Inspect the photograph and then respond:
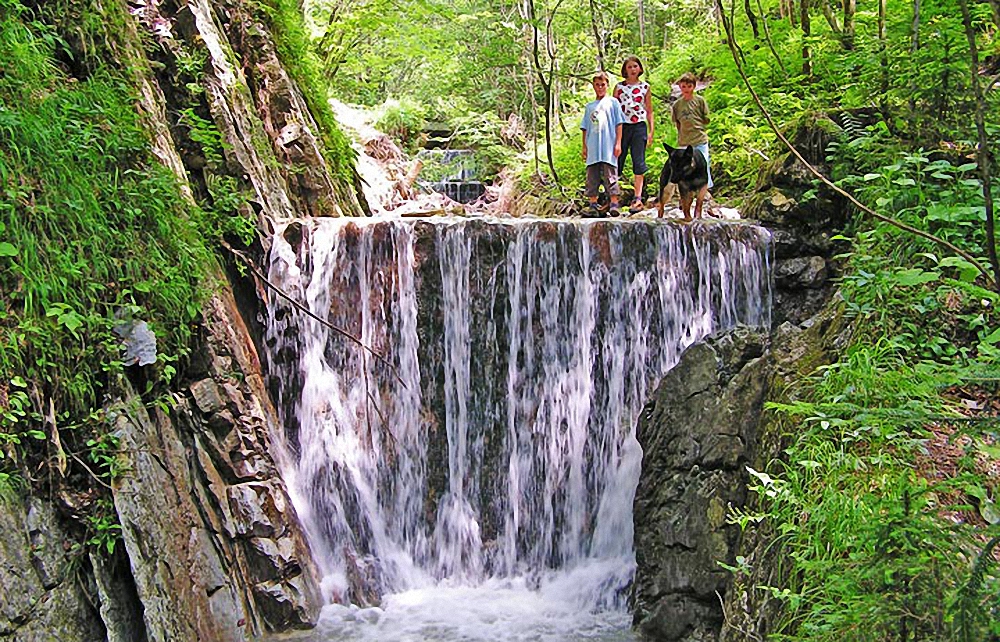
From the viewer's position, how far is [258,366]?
6129 mm

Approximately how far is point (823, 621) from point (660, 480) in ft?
9.03

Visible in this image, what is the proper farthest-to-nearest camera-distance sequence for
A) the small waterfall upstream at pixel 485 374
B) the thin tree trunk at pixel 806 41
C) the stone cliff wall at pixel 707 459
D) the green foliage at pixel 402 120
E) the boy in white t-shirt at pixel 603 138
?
the green foliage at pixel 402 120 < the thin tree trunk at pixel 806 41 < the boy in white t-shirt at pixel 603 138 < the small waterfall upstream at pixel 485 374 < the stone cliff wall at pixel 707 459

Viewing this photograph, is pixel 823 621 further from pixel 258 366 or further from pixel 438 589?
pixel 258 366

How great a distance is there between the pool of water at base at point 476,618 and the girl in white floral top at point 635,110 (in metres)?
5.26

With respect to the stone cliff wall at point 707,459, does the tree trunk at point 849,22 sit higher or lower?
higher

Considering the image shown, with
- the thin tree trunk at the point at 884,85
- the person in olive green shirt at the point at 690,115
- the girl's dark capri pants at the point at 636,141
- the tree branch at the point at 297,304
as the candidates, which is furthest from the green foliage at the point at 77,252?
the thin tree trunk at the point at 884,85

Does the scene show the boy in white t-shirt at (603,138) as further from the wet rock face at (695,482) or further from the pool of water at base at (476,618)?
A: the pool of water at base at (476,618)

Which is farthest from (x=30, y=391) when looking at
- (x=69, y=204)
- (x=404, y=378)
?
(x=404, y=378)

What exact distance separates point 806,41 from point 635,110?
3410 millimetres

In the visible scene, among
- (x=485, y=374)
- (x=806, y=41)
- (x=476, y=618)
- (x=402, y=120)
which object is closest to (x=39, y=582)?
(x=476, y=618)

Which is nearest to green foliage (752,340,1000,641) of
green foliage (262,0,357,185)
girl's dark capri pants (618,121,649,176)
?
girl's dark capri pants (618,121,649,176)

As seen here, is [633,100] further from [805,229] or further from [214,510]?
[214,510]

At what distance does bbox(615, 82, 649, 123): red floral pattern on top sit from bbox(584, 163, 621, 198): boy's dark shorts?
2.04 ft

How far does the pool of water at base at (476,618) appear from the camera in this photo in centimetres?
527
